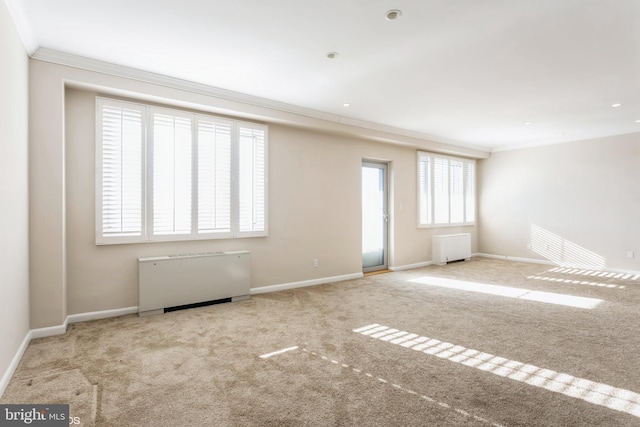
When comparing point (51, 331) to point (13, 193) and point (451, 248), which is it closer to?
point (13, 193)

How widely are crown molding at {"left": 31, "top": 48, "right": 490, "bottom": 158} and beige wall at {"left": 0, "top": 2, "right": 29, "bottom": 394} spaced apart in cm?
37

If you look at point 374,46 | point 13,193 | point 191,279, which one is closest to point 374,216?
point 191,279

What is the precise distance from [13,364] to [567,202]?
341 inches

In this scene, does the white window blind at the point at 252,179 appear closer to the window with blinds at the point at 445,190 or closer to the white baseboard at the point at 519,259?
the window with blinds at the point at 445,190

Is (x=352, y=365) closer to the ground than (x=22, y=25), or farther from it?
closer to the ground

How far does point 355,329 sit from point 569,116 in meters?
4.96

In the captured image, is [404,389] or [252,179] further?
[252,179]

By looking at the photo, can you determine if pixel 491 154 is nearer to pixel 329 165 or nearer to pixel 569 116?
pixel 569 116

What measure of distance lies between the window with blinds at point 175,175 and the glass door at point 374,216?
2.18 meters

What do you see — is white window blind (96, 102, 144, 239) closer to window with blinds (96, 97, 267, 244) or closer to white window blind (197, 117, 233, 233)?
window with blinds (96, 97, 267, 244)

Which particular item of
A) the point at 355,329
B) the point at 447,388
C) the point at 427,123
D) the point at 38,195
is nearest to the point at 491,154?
the point at 427,123

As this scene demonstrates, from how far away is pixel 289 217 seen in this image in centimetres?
505

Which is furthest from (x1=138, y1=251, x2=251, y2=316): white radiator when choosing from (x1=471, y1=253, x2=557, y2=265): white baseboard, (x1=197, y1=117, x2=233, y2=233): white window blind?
(x1=471, y1=253, x2=557, y2=265): white baseboard

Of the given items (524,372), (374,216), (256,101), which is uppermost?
(256,101)
